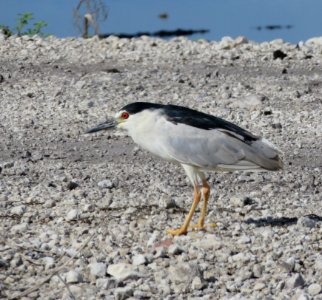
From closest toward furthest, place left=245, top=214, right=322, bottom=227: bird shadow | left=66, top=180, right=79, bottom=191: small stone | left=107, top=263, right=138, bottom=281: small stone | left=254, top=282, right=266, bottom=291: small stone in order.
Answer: left=254, top=282, right=266, bottom=291: small stone
left=107, top=263, right=138, bottom=281: small stone
left=245, top=214, right=322, bottom=227: bird shadow
left=66, top=180, right=79, bottom=191: small stone

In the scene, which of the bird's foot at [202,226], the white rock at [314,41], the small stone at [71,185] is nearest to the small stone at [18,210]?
the small stone at [71,185]

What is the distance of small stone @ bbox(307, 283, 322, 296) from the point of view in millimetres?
6102

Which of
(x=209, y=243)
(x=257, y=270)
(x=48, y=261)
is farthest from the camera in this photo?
(x=209, y=243)

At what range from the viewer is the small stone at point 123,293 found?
6.09m

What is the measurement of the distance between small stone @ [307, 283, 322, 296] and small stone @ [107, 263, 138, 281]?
103 cm

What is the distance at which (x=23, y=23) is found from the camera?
15961 mm

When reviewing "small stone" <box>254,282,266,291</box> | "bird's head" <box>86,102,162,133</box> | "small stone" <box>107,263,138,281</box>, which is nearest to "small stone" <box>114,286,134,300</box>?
"small stone" <box>107,263,138,281</box>

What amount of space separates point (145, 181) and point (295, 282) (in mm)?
2719

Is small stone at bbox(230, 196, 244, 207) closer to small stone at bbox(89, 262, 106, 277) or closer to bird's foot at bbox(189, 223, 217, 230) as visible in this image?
bird's foot at bbox(189, 223, 217, 230)

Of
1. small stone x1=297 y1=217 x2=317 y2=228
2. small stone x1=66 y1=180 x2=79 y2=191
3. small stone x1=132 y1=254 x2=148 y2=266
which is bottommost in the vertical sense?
small stone x1=132 y1=254 x2=148 y2=266

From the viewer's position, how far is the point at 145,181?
870 centimetres

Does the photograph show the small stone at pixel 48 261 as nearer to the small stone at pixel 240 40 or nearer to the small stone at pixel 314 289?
the small stone at pixel 314 289

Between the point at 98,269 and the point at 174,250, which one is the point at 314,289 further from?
the point at 98,269

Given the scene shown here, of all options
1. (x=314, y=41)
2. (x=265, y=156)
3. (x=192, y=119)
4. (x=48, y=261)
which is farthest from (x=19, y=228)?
(x=314, y=41)
